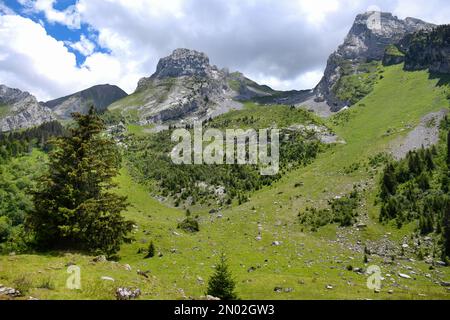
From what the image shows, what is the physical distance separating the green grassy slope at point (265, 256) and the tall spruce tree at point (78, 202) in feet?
11.2

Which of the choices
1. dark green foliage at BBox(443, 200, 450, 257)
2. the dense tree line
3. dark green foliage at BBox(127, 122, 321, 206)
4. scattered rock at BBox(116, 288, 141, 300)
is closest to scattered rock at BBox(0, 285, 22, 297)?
scattered rock at BBox(116, 288, 141, 300)

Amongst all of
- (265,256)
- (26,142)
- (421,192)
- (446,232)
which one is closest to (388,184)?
(421,192)

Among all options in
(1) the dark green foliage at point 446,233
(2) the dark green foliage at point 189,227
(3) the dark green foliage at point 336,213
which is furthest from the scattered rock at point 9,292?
(3) the dark green foliage at point 336,213

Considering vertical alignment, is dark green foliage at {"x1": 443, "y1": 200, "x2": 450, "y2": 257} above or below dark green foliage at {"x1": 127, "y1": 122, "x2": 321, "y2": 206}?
below

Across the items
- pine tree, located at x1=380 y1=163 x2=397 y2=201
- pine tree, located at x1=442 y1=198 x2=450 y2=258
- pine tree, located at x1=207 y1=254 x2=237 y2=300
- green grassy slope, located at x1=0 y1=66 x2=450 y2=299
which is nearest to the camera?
pine tree, located at x1=207 y1=254 x2=237 y2=300

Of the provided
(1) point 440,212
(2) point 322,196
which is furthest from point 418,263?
(2) point 322,196

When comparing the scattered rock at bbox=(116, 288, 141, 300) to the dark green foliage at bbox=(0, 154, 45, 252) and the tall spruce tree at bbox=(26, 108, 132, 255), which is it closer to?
the tall spruce tree at bbox=(26, 108, 132, 255)

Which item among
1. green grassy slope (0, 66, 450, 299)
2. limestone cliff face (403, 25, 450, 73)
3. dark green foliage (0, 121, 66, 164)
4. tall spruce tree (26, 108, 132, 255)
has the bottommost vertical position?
green grassy slope (0, 66, 450, 299)

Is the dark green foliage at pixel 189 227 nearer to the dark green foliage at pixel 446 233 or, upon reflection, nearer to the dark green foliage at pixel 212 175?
the dark green foliage at pixel 212 175

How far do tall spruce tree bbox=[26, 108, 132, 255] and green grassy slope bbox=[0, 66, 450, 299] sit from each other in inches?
134

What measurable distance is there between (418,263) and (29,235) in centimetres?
4366

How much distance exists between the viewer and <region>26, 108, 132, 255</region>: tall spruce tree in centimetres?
3098

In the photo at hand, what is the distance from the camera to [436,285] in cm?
3494

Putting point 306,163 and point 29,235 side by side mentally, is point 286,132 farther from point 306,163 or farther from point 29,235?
point 29,235
